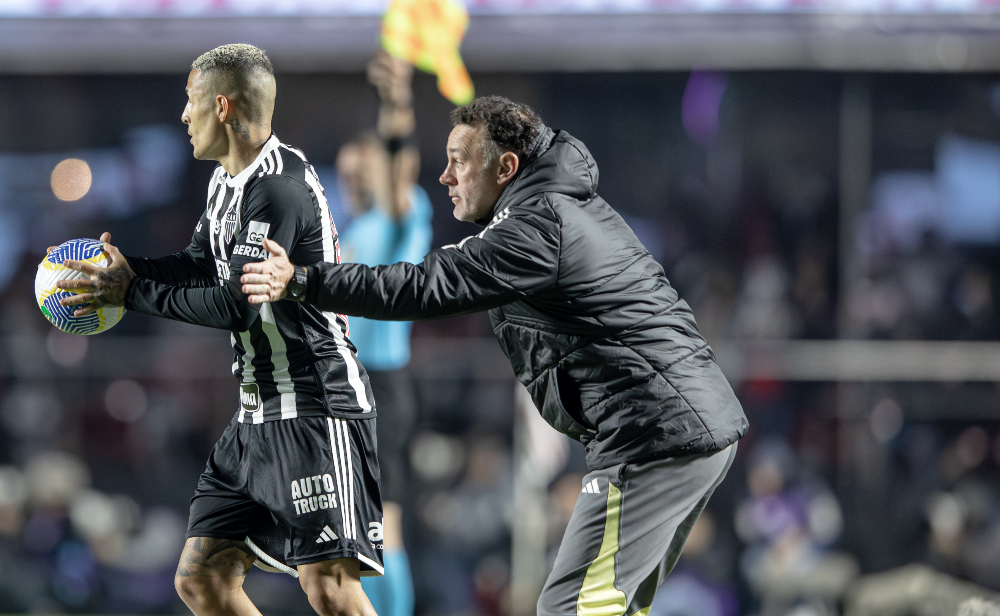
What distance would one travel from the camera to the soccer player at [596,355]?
108 inches

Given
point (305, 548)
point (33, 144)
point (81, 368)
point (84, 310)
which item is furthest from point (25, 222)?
point (305, 548)

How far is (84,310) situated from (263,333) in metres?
0.59

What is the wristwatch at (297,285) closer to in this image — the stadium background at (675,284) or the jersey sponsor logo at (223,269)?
the jersey sponsor logo at (223,269)

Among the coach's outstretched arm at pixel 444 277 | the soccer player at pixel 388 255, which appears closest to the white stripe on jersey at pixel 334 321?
the coach's outstretched arm at pixel 444 277

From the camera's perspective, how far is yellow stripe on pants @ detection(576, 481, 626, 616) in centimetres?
280

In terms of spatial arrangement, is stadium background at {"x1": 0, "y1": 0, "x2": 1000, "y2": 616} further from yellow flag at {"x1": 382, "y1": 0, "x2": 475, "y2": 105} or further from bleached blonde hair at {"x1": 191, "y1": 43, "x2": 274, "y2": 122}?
bleached blonde hair at {"x1": 191, "y1": 43, "x2": 274, "y2": 122}

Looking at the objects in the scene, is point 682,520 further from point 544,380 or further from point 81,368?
point 81,368

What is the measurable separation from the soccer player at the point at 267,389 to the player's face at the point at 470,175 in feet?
1.44

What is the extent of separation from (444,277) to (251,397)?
917 mm

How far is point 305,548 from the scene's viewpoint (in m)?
3.03

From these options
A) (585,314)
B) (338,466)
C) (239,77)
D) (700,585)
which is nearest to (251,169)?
(239,77)

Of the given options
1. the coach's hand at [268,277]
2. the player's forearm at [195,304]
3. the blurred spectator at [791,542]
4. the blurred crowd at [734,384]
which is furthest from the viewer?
the blurred crowd at [734,384]

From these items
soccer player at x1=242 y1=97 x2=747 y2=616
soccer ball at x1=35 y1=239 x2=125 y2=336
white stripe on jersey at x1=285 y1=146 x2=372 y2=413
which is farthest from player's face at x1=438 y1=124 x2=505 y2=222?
soccer ball at x1=35 y1=239 x2=125 y2=336

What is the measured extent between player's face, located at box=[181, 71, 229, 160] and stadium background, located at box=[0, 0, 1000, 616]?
12.7ft
